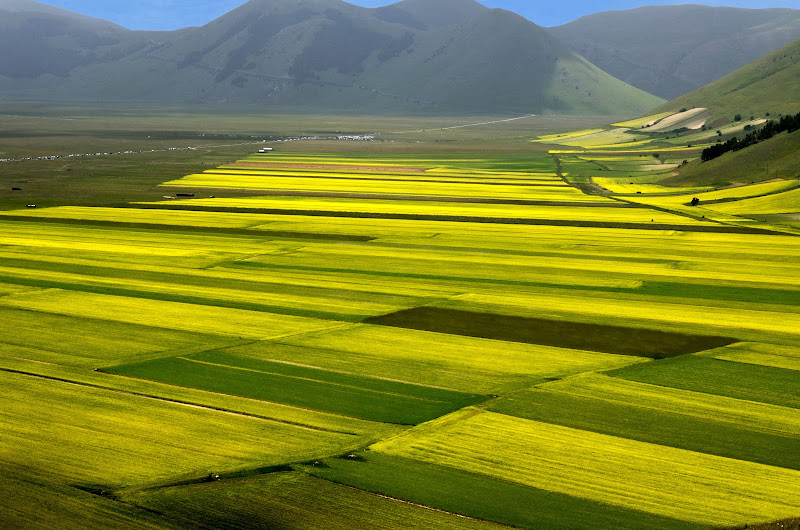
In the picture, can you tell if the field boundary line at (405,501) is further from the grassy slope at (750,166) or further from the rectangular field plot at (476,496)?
the grassy slope at (750,166)

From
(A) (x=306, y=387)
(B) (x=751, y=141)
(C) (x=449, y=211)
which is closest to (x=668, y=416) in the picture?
(A) (x=306, y=387)

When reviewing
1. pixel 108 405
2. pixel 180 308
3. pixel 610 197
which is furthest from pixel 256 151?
pixel 108 405

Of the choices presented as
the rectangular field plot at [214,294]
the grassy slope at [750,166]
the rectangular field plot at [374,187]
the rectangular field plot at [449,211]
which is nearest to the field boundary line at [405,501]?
the rectangular field plot at [214,294]

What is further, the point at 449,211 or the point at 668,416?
the point at 449,211

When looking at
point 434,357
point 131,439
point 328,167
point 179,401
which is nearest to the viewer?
point 131,439

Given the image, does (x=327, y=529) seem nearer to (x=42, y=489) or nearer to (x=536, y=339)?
(x=42, y=489)

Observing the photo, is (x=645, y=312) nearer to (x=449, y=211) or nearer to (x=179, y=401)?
(x=179, y=401)
